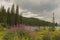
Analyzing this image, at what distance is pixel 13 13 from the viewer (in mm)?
139000

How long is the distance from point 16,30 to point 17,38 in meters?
1.53

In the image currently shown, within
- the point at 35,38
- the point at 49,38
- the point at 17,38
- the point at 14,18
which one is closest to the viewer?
the point at 17,38

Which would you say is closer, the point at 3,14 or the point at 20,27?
the point at 20,27

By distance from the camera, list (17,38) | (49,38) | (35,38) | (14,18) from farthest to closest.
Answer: (14,18) < (49,38) < (35,38) < (17,38)

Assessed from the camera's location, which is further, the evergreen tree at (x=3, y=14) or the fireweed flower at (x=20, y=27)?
the evergreen tree at (x=3, y=14)

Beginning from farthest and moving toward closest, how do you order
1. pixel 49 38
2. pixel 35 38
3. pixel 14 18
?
1. pixel 14 18
2. pixel 49 38
3. pixel 35 38

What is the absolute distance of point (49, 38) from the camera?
1612cm

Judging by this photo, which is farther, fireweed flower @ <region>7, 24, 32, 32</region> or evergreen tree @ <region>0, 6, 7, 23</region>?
evergreen tree @ <region>0, 6, 7, 23</region>

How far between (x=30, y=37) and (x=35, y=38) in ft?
1.24

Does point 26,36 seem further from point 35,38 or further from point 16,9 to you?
point 16,9

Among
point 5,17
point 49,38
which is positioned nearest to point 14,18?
point 5,17

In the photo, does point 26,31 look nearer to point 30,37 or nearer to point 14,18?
point 30,37

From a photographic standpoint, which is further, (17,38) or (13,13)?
(13,13)

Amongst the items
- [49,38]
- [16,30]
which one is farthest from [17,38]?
[49,38]
